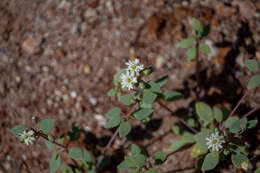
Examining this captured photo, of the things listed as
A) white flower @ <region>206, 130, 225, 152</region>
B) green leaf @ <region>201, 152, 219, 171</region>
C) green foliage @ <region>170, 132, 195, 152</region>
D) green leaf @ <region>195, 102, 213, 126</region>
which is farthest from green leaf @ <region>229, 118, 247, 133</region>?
green foliage @ <region>170, 132, 195, 152</region>

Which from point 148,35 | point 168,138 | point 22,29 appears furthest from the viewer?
point 22,29

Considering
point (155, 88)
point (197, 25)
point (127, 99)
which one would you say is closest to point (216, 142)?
point (155, 88)

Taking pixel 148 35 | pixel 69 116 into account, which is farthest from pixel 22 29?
pixel 148 35

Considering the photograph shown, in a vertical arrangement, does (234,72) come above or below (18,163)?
above

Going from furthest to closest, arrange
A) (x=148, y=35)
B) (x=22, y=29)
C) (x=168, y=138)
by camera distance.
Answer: (x=22, y=29) → (x=148, y=35) → (x=168, y=138)

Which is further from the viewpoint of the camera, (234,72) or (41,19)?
(41,19)

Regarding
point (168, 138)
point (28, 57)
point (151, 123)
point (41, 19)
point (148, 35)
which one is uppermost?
point (41, 19)

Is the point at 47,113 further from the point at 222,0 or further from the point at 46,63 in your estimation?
the point at 222,0

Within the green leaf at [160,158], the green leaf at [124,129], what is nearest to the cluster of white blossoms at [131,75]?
the green leaf at [124,129]

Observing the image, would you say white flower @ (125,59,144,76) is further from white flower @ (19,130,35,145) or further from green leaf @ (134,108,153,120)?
white flower @ (19,130,35,145)
